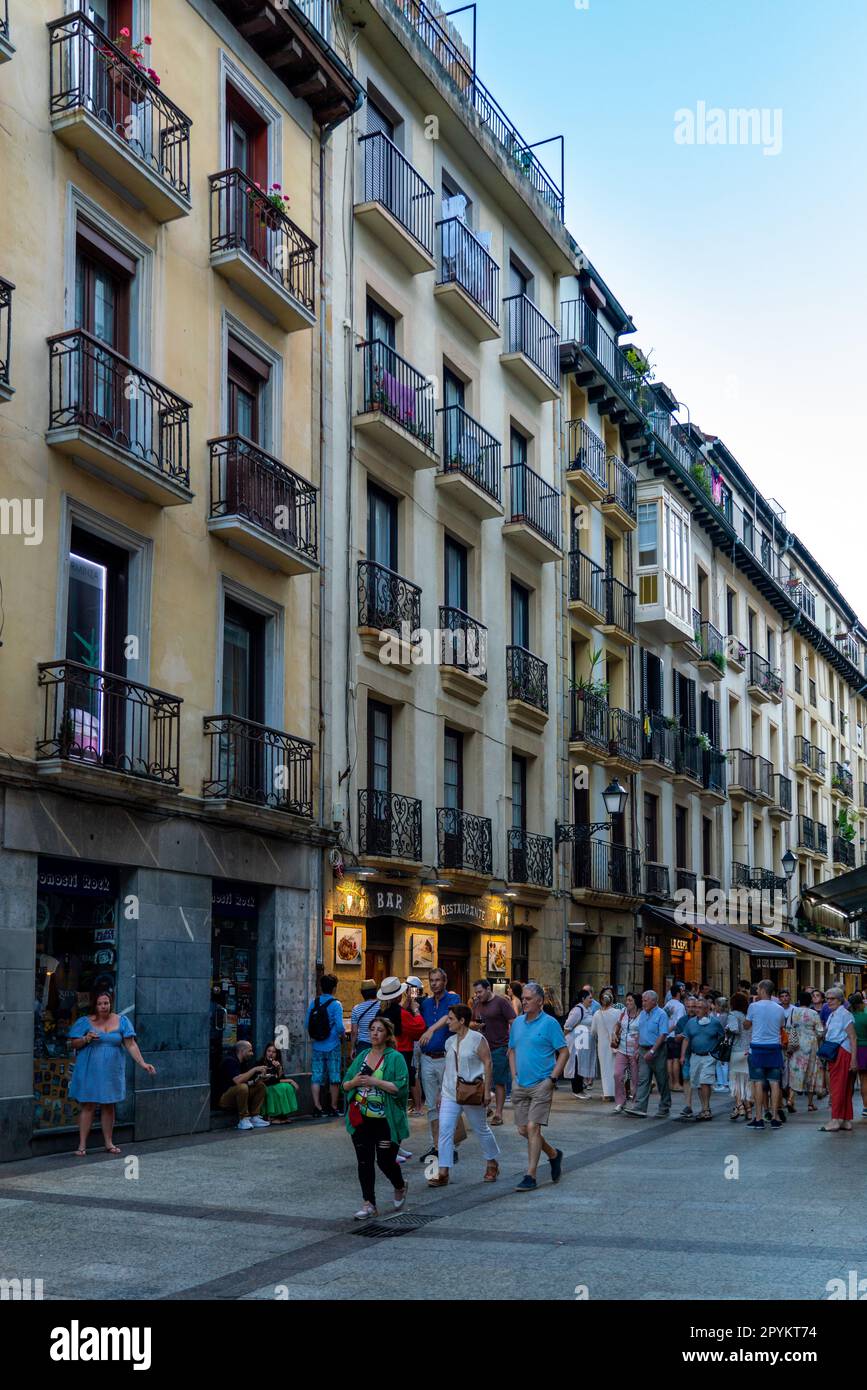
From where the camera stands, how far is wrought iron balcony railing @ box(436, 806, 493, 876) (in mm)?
22922

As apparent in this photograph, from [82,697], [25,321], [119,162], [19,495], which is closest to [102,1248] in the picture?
[82,697]

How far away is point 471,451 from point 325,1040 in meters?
10.9

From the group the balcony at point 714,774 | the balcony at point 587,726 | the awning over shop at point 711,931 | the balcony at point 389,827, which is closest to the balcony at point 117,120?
the balcony at point 389,827

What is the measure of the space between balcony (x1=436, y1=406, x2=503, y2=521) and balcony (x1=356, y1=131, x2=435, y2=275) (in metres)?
2.42

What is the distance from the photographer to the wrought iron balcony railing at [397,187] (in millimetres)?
22083

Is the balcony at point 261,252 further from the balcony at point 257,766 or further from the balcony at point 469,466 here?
the balcony at point 257,766

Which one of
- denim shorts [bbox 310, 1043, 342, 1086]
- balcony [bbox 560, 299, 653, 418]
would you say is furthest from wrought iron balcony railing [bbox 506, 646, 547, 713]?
denim shorts [bbox 310, 1043, 342, 1086]

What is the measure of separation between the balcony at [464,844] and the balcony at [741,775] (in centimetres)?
1695

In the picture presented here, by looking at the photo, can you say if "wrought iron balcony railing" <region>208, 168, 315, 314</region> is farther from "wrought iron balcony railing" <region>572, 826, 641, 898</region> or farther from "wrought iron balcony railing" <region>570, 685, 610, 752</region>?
"wrought iron balcony railing" <region>572, 826, 641, 898</region>

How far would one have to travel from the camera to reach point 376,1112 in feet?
35.3

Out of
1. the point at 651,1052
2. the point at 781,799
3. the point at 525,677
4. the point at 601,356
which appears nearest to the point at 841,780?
the point at 781,799

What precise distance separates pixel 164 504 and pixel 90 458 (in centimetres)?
147

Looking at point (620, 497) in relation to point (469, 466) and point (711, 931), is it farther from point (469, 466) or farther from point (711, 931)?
point (711, 931)

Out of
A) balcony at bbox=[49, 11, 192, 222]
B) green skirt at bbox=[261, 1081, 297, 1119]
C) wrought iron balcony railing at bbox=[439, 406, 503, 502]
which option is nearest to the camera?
balcony at bbox=[49, 11, 192, 222]
